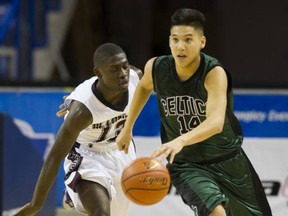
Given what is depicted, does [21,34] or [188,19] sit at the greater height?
[188,19]

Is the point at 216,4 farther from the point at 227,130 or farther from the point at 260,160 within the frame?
the point at 227,130

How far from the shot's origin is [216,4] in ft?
45.4

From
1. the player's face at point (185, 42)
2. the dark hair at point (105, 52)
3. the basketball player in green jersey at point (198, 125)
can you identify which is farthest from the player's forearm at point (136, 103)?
the player's face at point (185, 42)

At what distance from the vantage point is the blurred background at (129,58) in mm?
8961

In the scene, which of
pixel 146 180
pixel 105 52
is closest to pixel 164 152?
pixel 146 180

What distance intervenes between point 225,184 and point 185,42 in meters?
1.05

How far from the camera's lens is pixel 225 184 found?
638cm

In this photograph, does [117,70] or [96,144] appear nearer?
[117,70]

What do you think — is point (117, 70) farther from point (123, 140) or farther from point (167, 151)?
point (167, 151)

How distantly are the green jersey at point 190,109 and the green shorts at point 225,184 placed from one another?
7 centimetres

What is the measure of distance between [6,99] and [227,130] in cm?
375

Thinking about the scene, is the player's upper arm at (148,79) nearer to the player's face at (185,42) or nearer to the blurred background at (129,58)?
the player's face at (185,42)

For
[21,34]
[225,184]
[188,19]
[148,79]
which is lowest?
[21,34]

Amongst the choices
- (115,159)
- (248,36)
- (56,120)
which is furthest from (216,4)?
(115,159)
